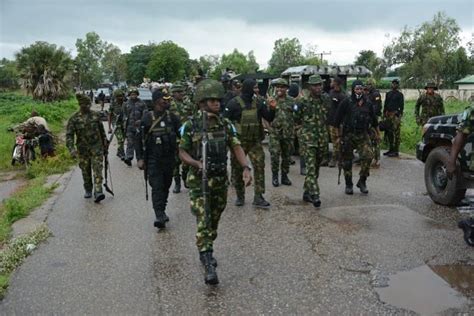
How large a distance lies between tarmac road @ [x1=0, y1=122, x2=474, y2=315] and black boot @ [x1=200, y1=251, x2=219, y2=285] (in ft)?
0.24

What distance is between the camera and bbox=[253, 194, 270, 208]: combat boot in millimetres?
7363

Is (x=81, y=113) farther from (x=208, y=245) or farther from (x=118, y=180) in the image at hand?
(x=208, y=245)

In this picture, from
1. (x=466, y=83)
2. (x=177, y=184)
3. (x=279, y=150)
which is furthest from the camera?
(x=466, y=83)

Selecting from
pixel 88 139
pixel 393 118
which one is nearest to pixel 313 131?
pixel 88 139

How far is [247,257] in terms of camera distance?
5297 mm

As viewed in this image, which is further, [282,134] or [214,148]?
[282,134]

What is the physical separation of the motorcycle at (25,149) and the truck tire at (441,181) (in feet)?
29.5

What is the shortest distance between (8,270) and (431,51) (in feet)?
221

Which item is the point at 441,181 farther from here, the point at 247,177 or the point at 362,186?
the point at 247,177

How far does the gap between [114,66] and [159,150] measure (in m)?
92.0

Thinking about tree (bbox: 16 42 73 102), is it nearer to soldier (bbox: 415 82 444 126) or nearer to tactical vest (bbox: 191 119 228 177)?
soldier (bbox: 415 82 444 126)

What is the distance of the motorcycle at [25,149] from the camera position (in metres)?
12.4

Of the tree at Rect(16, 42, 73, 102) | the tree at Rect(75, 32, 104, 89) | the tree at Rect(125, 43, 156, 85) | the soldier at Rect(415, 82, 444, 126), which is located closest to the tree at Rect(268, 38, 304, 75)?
the tree at Rect(125, 43, 156, 85)

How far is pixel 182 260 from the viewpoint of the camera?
5277 millimetres
